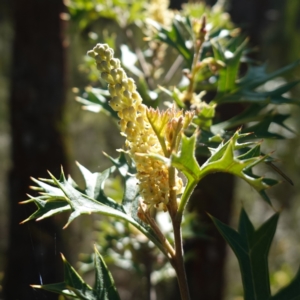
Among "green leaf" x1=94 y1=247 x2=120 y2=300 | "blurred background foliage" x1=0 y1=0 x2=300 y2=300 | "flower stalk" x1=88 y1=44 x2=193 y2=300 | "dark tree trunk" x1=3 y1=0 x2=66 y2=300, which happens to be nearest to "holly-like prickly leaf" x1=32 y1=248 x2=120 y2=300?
"green leaf" x1=94 y1=247 x2=120 y2=300

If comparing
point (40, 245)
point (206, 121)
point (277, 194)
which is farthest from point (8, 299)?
point (277, 194)

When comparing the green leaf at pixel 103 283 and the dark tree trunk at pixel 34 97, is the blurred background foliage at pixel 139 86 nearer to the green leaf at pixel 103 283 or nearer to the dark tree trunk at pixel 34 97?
the dark tree trunk at pixel 34 97

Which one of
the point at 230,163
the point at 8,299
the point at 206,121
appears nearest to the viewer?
the point at 230,163

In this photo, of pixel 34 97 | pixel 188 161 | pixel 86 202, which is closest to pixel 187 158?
pixel 188 161

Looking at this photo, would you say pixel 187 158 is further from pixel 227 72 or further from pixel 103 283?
pixel 227 72

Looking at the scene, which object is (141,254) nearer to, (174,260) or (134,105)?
(174,260)

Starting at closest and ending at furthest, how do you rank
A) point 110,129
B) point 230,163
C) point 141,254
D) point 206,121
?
point 230,163 < point 206,121 < point 141,254 < point 110,129
